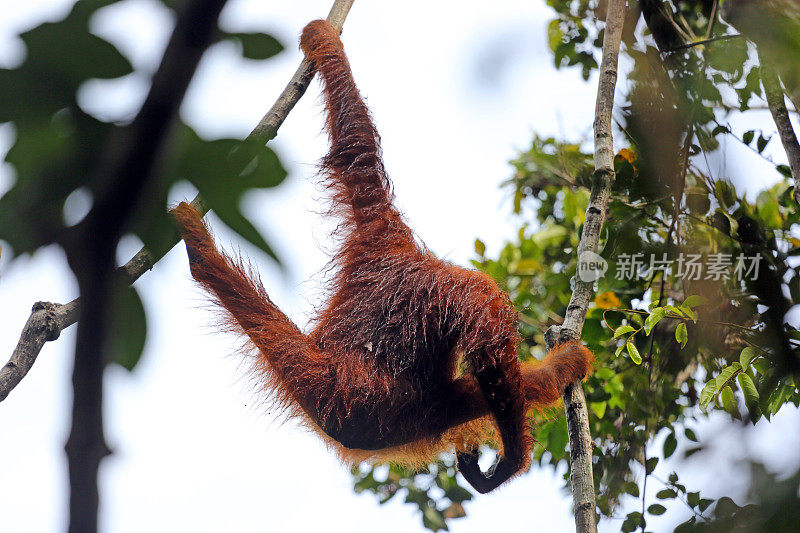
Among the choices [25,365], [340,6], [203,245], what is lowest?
[25,365]

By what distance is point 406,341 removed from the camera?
3.12m

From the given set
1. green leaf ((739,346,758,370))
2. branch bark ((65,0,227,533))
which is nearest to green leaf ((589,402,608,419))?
green leaf ((739,346,758,370))

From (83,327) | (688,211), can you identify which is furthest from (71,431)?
(688,211)

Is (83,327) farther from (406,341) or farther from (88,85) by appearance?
(406,341)

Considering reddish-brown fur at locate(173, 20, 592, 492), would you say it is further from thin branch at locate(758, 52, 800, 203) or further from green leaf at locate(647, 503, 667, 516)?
thin branch at locate(758, 52, 800, 203)

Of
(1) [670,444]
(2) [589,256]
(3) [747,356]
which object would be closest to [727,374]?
(3) [747,356]

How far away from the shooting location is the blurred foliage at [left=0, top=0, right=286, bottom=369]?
0.65 meters

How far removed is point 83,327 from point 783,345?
1.16 m

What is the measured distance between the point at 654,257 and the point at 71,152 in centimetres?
375

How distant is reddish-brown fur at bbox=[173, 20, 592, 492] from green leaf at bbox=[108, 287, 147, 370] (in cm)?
209

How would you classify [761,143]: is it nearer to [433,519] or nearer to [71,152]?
[433,519]

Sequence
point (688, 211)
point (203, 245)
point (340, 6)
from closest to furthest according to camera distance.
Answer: point (203, 245) < point (340, 6) < point (688, 211)

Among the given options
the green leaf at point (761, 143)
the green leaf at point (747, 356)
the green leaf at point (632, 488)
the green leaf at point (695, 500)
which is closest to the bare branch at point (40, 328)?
the green leaf at point (695, 500)

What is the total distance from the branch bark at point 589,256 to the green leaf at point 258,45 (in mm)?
2326
